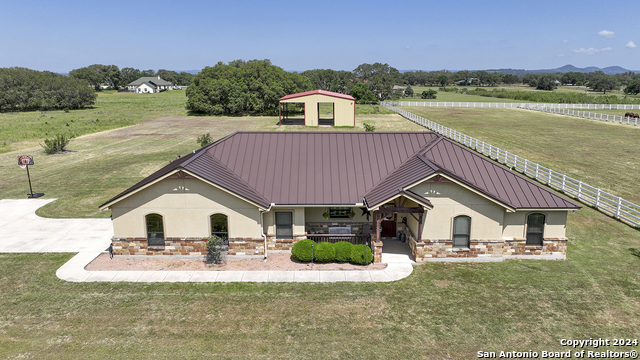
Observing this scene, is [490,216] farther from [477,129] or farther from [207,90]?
[207,90]

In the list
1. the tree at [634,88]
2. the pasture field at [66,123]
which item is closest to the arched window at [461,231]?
the pasture field at [66,123]

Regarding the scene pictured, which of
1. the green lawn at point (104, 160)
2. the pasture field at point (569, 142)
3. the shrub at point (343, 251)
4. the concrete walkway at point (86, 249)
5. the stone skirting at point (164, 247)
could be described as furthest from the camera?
the pasture field at point (569, 142)

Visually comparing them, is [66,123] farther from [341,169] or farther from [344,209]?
[344,209]

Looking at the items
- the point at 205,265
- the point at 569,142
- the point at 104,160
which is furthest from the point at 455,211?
the point at 569,142

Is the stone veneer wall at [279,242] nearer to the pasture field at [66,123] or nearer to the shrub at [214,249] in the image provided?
the shrub at [214,249]

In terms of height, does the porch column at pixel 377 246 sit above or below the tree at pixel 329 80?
below

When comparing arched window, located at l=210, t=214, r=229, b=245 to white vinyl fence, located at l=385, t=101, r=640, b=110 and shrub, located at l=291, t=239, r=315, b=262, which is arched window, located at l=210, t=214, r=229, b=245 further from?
white vinyl fence, located at l=385, t=101, r=640, b=110

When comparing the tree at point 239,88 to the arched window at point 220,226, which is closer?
the arched window at point 220,226
